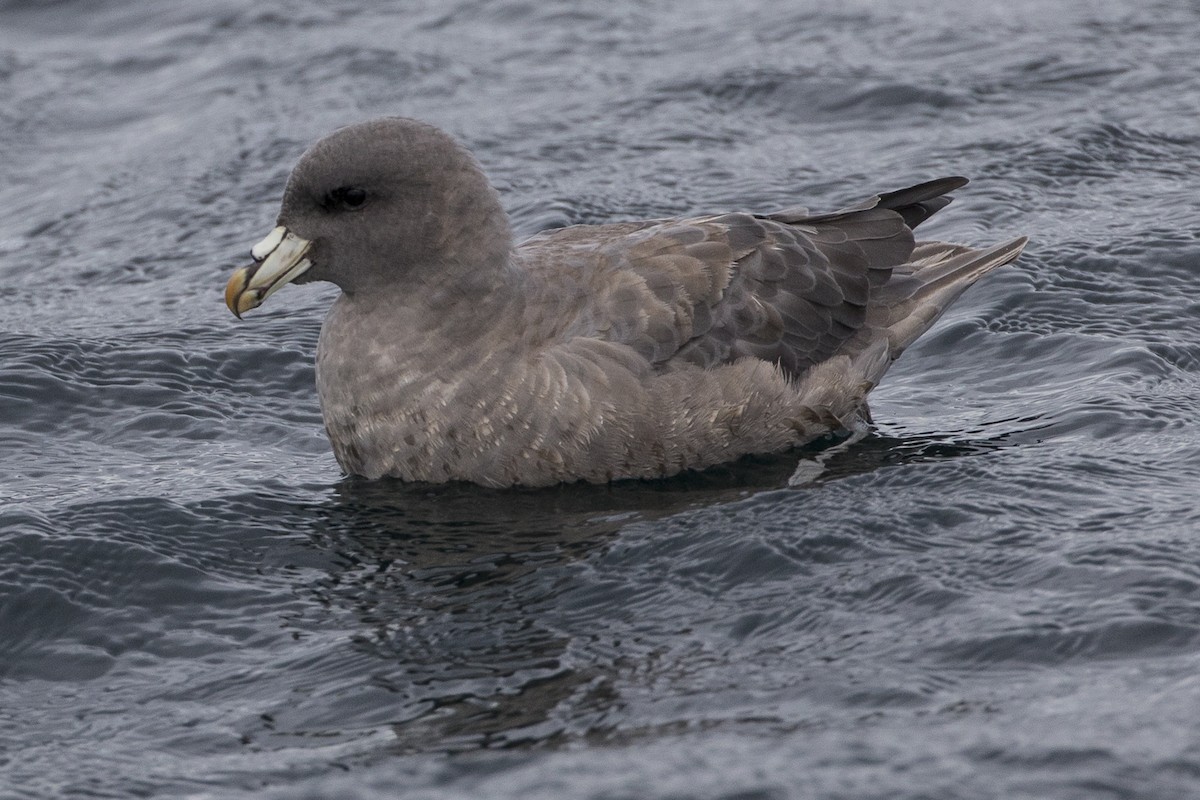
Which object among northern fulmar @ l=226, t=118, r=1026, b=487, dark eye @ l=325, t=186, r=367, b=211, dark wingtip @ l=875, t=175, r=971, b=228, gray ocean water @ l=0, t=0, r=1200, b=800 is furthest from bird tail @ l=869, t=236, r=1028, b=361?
dark eye @ l=325, t=186, r=367, b=211

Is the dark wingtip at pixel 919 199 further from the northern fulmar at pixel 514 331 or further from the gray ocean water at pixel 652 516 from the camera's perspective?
the gray ocean water at pixel 652 516

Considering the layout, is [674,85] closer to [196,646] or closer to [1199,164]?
[1199,164]

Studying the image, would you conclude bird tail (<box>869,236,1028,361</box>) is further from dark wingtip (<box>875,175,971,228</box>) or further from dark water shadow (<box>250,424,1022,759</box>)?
dark water shadow (<box>250,424,1022,759</box>)

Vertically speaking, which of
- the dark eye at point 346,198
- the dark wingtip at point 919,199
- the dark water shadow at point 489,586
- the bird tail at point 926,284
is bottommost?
the dark water shadow at point 489,586

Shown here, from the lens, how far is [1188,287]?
9305mm

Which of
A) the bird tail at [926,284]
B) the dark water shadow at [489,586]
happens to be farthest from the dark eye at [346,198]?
the bird tail at [926,284]

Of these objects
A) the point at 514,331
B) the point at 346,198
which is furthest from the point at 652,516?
the point at 346,198

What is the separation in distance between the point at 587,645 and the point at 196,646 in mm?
1434

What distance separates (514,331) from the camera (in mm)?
7621

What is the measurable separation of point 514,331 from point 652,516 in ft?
3.30

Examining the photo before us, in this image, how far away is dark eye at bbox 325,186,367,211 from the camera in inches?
299

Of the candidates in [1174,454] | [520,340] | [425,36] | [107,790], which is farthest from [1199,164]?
[107,790]

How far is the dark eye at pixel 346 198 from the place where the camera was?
758cm

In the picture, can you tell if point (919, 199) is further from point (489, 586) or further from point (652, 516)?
point (489, 586)
